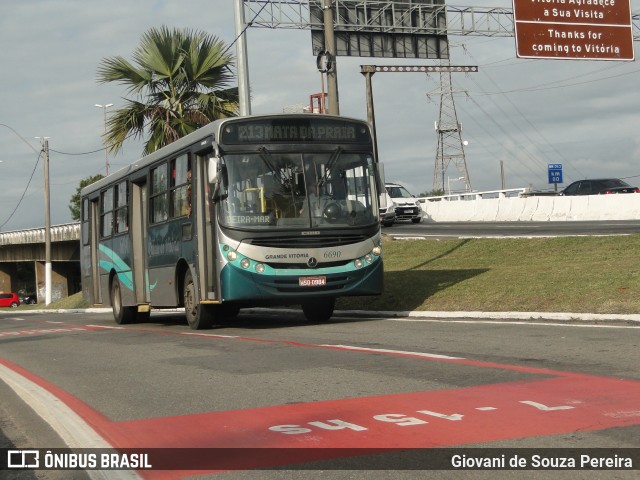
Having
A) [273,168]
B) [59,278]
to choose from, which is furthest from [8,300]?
[273,168]

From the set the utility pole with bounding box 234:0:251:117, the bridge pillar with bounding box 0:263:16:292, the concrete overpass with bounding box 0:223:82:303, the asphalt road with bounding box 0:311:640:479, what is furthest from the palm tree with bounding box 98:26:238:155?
the bridge pillar with bounding box 0:263:16:292

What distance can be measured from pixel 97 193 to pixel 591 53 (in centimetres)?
1871

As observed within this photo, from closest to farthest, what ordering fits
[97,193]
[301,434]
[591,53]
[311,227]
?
[301,434] → [311,227] → [97,193] → [591,53]

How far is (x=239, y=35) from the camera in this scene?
27922mm

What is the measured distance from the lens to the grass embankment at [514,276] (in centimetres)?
1662

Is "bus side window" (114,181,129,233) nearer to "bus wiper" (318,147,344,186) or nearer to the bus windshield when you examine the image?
the bus windshield

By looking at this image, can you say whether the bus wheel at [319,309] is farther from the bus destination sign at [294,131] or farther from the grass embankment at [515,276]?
the bus destination sign at [294,131]

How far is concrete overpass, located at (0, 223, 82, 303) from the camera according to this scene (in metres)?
68.7

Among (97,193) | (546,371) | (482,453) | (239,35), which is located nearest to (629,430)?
(482,453)

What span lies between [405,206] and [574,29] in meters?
17.3

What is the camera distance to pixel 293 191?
1652cm

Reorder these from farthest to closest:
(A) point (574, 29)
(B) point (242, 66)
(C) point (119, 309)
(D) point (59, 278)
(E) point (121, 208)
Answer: (D) point (59, 278) → (A) point (574, 29) → (B) point (242, 66) → (C) point (119, 309) → (E) point (121, 208)

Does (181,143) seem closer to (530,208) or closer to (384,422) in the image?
(384,422)

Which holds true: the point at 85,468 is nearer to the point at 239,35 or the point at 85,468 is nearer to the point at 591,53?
the point at 239,35
